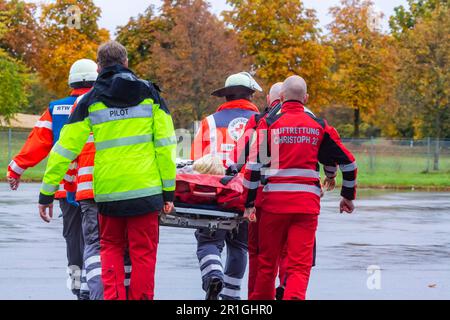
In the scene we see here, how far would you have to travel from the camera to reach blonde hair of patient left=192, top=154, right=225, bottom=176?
8.93 meters

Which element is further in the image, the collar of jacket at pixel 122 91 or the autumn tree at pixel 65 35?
the autumn tree at pixel 65 35

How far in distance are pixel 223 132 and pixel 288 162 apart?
4.93 ft

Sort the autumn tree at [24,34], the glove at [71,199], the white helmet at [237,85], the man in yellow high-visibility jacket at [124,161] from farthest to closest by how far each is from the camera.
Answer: the autumn tree at [24,34]
the white helmet at [237,85]
the glove at [71,199]
the man in yellow high-visibility jacket at [124,161]

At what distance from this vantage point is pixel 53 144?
943 centimetres

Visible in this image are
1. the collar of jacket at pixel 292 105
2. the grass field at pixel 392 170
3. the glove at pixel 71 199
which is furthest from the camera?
the grass field at pixel 392 170

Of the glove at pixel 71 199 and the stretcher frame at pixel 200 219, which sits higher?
the glove at pixel 71 199

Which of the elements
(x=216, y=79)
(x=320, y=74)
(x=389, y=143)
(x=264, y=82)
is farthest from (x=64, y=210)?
(x=320, y=74)

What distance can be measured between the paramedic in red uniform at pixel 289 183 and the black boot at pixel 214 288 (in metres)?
0.68

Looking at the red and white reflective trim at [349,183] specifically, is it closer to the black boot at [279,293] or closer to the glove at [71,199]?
the black boot at [279,293]

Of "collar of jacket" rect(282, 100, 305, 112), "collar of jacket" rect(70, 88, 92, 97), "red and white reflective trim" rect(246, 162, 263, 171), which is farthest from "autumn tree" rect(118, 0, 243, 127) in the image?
"red and white reflective trim" rect(246, 162, 263, 171)

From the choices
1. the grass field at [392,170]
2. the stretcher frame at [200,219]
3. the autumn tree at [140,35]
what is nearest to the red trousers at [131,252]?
the stretcher frame at [200,219]

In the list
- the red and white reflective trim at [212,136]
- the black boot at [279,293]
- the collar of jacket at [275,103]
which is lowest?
the black boot at [279,293]

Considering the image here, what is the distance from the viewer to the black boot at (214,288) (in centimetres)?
914
